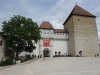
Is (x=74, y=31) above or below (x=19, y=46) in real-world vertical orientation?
above

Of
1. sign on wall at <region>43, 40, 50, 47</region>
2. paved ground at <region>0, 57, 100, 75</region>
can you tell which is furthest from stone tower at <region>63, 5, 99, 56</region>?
paved ground at <region>0, 57, 100, 75</region>

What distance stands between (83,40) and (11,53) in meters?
21.7

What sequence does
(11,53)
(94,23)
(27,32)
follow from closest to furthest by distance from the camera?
(27,32) → (11,53) → (94,23)

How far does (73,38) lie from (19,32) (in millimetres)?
18864

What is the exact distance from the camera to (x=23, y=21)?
3312 cm

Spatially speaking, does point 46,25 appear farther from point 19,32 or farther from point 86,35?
point 19,32

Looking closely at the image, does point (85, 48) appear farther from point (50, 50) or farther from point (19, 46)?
point (19, 46)

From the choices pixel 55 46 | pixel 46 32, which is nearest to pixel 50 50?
pixel 55 46

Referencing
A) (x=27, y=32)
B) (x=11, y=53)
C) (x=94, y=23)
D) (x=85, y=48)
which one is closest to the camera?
(x=27, y=32)

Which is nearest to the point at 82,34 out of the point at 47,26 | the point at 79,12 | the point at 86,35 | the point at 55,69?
the point at 86,35

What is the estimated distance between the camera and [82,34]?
44906 mm

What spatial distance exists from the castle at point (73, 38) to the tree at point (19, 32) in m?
11.4

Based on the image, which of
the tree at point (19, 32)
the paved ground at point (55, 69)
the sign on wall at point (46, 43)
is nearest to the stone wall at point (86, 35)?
the sign on wall at point (46, 43)

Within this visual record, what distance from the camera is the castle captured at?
143 feet
